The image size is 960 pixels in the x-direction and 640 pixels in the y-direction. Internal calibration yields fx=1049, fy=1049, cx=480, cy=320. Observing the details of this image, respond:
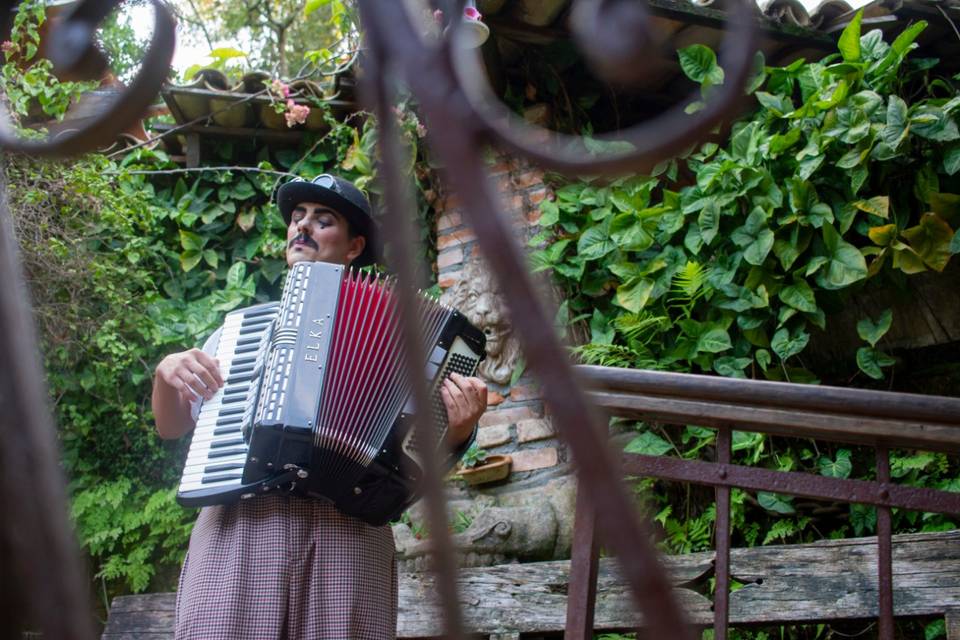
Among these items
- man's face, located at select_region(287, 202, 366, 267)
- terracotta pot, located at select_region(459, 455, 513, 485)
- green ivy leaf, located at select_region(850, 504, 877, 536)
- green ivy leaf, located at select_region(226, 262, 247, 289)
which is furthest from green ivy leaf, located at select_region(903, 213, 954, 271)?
green ivy leaf, located at select_region(226, 262, 247, 289)

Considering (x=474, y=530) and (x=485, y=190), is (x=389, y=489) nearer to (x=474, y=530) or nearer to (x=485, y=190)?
(x=474, y=530)

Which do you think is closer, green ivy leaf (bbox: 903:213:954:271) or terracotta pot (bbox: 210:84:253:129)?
green ivy leaf (bbox: 903:213:954:271)

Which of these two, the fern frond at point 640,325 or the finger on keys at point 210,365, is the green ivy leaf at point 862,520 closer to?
the fern frond at point 640,325

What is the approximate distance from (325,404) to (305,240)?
0.59 metres

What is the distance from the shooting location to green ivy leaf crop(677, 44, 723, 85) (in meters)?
3.48

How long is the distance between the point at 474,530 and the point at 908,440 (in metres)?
1.82

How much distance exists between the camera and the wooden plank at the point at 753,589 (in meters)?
2.52

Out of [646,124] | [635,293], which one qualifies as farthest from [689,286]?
[646,124]

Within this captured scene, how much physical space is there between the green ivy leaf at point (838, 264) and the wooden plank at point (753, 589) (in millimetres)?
852

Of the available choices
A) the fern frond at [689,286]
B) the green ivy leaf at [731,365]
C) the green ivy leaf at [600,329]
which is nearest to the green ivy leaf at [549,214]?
the green ivy leaf at [600,329]

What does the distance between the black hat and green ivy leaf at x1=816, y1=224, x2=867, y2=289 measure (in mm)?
1422

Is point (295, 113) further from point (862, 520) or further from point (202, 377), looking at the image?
point (862, 520)

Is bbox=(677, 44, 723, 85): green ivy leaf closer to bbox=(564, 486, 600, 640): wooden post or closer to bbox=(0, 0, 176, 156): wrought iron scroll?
bbox=(564, 486, 600, 640): wooden post

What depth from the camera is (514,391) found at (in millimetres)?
3506
